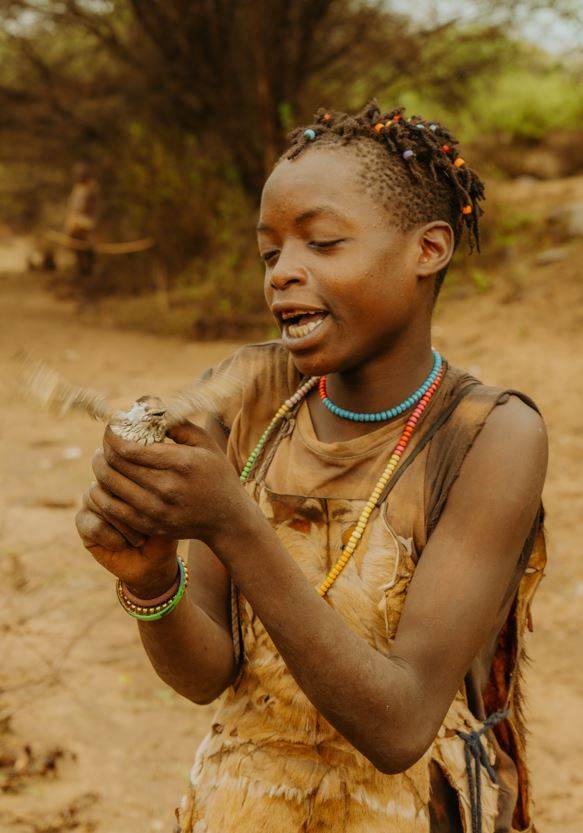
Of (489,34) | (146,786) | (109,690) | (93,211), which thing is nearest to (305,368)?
(146,786)

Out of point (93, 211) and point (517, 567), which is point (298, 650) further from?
point (93, 211)

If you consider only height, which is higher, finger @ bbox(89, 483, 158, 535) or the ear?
the ear

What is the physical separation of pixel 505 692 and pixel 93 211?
40.3ft

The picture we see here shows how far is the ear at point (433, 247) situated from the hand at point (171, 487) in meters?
0.55

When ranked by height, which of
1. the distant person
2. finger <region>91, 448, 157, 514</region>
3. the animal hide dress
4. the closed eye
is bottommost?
the distant person

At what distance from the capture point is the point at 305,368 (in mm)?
1433

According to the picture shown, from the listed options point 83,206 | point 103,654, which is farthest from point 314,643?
point 83,206

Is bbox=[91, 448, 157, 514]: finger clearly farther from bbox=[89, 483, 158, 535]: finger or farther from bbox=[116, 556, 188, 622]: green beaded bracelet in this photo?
bbox=[116, 556, 188, 622]: green beaded bracelet

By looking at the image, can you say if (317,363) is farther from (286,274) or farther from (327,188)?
(327,188)

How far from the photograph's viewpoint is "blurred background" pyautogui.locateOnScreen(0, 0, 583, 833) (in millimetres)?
3303

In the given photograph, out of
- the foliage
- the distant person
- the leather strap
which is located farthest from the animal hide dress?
the distant person

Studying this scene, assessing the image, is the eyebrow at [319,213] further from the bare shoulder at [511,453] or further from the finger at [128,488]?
the finger at [128,488]

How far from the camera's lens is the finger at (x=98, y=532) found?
117 centimetres

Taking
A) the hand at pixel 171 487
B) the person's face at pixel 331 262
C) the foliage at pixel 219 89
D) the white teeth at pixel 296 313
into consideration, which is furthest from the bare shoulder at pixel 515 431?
the foliage at pixel 219 89
